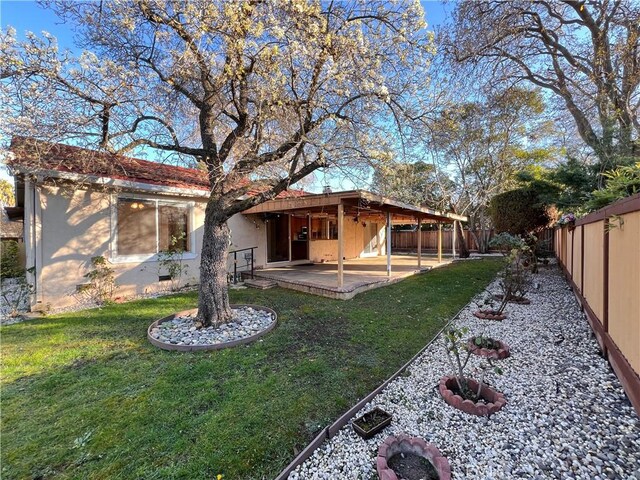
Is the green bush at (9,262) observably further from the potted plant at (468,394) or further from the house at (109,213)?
the potted plant at (468,394)

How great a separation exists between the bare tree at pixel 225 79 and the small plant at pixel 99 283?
288 cm

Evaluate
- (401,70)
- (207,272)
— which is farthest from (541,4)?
(207,272)

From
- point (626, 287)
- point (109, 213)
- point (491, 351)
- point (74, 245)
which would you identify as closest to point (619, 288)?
point (626, 287)

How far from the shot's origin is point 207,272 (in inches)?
191

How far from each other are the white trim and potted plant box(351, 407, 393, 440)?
6.62 meters

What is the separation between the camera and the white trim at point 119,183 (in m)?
5.53

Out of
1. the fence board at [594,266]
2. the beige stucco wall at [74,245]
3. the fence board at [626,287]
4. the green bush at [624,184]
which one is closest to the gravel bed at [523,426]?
the fence board at [626,287]

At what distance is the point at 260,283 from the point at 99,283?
147 inches

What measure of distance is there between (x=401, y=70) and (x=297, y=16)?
2129 millimetres

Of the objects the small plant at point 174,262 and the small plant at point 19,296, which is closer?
the small plant at point 19,296

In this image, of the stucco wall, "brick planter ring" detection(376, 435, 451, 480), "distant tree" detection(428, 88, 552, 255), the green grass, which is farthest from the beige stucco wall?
"distant tree" detection(428, 88, 552, 255)

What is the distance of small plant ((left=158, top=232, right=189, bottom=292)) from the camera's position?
7.52 m

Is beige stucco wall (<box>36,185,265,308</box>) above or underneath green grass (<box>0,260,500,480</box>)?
above

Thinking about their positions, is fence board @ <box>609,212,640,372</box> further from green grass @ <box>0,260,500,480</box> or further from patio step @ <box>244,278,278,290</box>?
patio step @ <box>244,278,278,290</box>
